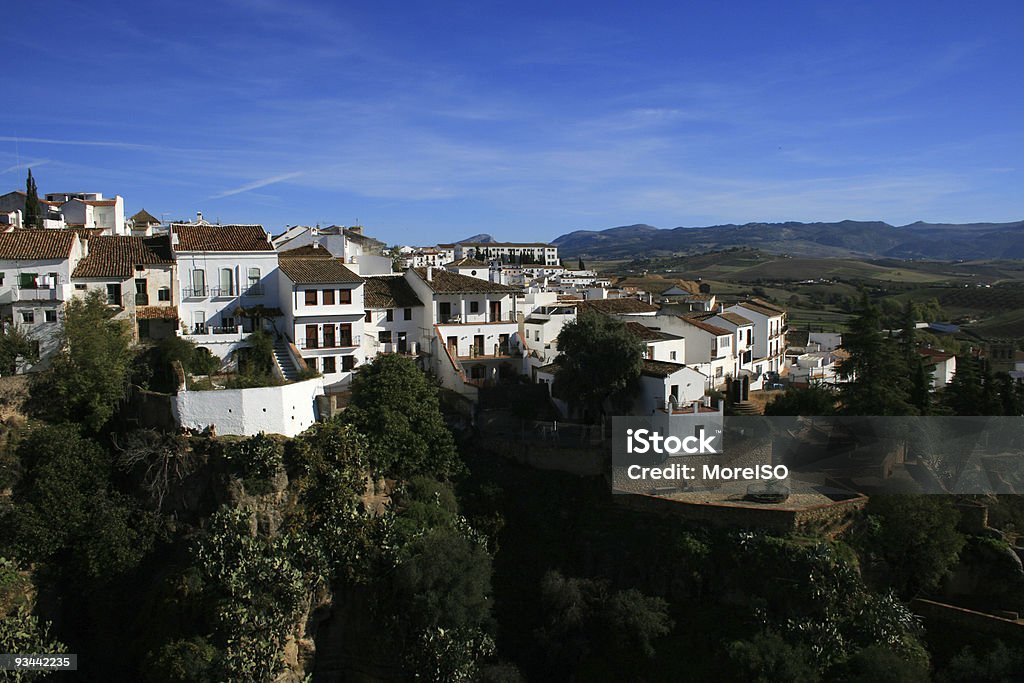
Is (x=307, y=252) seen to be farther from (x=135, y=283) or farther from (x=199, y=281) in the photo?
(x=135, y=283)

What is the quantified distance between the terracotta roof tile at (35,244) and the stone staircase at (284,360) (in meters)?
8.89

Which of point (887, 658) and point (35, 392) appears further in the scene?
point (35, 392)

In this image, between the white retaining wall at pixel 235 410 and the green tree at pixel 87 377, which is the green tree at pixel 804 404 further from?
the green tree at pixel 87 377

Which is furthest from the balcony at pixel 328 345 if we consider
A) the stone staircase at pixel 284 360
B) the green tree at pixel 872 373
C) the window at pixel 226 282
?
the green tree at pixel 872 373

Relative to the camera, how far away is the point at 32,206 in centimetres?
4275

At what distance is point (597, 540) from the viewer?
1045 inches

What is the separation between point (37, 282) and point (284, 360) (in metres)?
9.92

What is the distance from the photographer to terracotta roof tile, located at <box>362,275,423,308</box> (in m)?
36.2

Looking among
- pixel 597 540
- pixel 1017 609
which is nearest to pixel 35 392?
pixel 597 540

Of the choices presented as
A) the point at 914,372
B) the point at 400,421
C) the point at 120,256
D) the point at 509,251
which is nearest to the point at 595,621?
the point at 400,421

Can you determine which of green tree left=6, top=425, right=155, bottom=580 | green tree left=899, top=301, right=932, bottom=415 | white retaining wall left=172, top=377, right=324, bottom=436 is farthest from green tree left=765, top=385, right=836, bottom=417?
green tree left=6, top=425, right=155, bottom=580

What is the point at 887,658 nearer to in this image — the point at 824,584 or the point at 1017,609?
the point at 824,584

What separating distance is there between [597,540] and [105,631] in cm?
1633

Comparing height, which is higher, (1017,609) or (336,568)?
(336,568)
